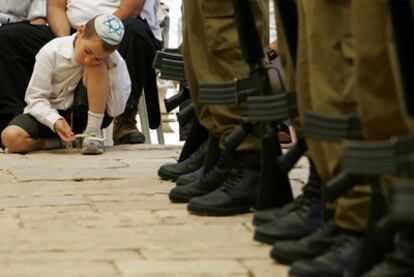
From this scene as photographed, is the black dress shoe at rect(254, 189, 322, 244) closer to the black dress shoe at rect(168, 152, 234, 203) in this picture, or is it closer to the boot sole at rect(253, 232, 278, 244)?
the boot sole at rect(253, 232, 278, 244)

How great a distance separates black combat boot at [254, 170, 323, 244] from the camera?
273 centimetres

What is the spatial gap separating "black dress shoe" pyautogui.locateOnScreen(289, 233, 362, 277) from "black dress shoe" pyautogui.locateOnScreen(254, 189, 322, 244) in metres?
0.31

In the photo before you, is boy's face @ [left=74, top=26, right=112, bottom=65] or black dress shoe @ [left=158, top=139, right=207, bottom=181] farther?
boy's face @ [left=74, top=26, right=112, bottom=65]

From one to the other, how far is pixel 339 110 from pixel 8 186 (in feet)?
6.45

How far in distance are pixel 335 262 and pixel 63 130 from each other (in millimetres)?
2941

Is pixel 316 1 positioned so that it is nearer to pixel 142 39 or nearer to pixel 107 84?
pixel 107 84

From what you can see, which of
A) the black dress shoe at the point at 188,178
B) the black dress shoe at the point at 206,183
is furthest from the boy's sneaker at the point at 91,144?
the black dress shoe at the point at 206,183

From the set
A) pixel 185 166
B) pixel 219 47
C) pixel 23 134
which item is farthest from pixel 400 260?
pixel 23 134

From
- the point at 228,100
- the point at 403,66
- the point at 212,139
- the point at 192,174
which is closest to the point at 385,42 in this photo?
the point at 403,66

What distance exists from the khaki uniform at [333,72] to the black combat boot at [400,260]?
22 centimetres

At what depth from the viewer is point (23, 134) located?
17.3ft

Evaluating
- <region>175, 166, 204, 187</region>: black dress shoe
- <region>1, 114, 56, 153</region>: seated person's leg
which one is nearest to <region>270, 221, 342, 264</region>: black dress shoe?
→ <region>175, 166, 204, 187</region>: black dress shoe

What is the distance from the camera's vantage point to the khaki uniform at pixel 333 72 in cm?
239

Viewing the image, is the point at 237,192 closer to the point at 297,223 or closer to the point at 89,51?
the point at 297,223
